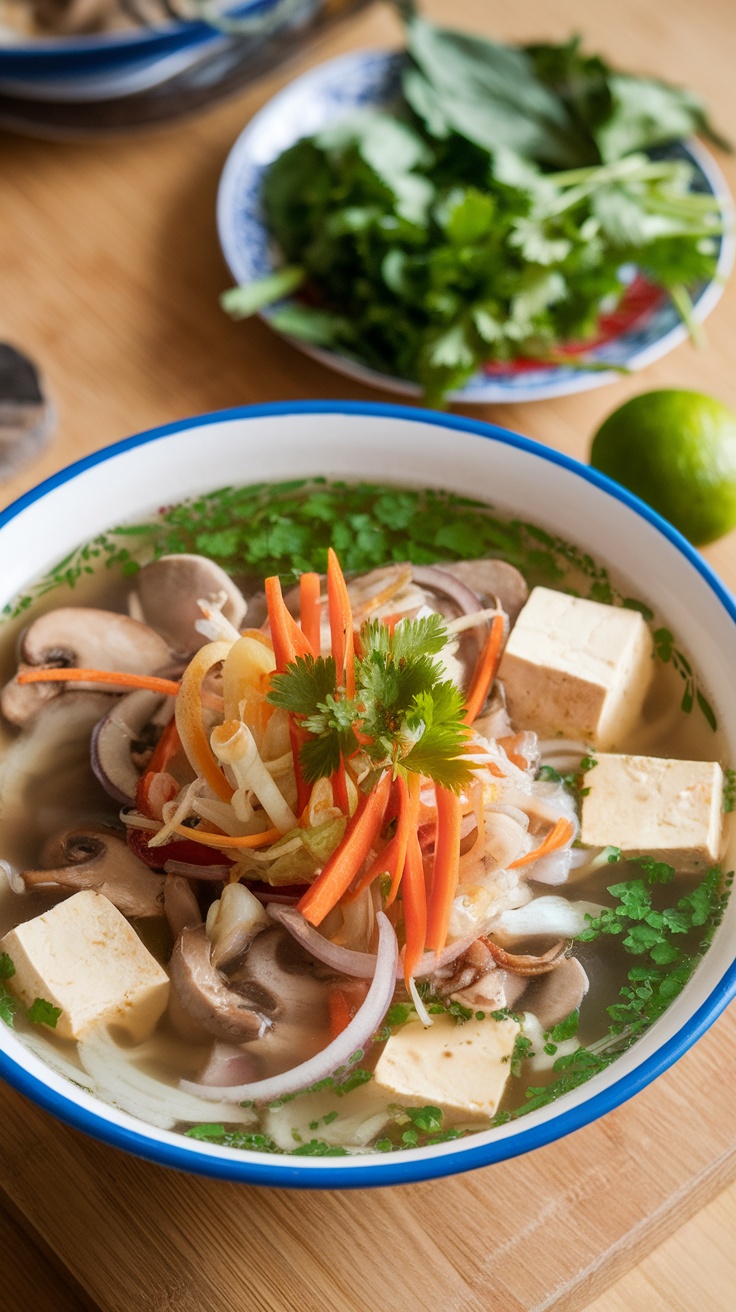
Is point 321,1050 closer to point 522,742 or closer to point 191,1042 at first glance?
point 191,1042

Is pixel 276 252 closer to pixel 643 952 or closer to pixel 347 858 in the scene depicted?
pixel 347 858

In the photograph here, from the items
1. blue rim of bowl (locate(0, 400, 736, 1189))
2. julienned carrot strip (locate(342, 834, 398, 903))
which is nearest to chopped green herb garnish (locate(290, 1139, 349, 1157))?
blue rim of bowl (locate(0, 400, 736, 1189))

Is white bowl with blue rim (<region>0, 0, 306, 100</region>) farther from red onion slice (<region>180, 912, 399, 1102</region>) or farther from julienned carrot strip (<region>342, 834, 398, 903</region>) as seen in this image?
red onion slice (<region>180, 912, 399, 1102</region>)

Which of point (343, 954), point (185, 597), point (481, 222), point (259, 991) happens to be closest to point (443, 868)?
point (343, 954)

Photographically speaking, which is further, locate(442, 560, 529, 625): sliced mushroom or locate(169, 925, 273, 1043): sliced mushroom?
locate(442, 560, 529, 625): sliced mushroom

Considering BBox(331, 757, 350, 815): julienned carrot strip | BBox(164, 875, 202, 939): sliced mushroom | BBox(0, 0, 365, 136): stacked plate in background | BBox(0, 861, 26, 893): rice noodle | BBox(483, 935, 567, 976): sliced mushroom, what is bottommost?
BBox(483, 935, 567, 976): sliced mushroom

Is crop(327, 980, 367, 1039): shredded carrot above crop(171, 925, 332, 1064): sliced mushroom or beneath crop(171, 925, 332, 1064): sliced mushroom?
beneath

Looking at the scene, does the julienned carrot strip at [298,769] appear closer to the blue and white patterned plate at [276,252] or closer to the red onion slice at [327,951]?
the red onion slice at [327,951]
